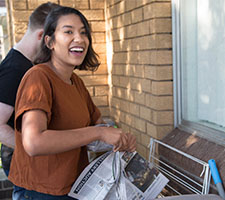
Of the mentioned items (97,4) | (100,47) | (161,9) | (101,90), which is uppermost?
(97,4)

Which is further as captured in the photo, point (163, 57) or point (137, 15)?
point (137, 15)

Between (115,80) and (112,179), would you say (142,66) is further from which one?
(112,179)

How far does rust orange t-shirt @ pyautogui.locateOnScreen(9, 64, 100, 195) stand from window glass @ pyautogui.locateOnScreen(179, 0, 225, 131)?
3.86ft

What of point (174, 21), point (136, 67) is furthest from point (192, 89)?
point (136, 67)

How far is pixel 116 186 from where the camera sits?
154 cm

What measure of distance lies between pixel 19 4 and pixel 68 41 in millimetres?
2931

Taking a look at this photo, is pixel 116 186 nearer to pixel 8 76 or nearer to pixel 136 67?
pixel 8 76

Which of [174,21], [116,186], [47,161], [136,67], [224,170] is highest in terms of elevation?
[174,21]

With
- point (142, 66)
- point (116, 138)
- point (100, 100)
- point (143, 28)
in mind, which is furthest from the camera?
point (100, 100)

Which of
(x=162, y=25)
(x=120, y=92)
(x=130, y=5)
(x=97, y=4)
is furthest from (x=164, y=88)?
(x=97, y=4)

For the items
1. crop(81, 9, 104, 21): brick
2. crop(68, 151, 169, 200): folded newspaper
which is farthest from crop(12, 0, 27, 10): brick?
crop(68, 151, 169, 200): folded newspaper

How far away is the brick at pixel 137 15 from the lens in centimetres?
311

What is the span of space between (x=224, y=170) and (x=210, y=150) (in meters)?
0.24

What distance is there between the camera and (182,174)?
7.86ft
